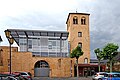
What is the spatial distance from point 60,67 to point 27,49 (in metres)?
10.9

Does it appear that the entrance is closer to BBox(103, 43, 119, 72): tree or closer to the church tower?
the church tower

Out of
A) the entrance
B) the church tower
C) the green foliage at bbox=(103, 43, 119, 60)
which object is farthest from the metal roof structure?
the green foliage at bbox=(103, 43, 119, 60)

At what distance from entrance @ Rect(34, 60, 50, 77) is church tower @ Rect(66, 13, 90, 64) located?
1047cm

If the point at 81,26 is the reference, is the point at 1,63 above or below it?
below

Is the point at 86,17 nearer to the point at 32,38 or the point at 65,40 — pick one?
the point at 65,40

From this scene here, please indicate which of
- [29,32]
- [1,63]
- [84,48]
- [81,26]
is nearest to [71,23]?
[81,26]

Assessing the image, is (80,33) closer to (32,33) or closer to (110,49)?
(32,33)

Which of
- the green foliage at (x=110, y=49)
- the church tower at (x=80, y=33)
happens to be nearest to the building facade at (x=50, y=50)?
the church tower at (x=80, y=33)

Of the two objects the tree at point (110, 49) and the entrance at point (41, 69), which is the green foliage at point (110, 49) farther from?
the entrance at point (41, 69)

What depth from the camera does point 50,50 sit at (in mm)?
79000

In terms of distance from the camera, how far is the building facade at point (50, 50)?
72375 millimetres

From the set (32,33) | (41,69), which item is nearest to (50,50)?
(41,69)

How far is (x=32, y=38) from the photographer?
78938 mm

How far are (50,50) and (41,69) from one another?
729 cm
